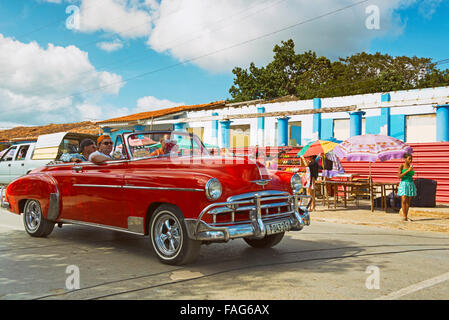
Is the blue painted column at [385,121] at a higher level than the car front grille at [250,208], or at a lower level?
higher

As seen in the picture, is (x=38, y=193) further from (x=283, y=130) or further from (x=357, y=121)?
(x=283, y=130)

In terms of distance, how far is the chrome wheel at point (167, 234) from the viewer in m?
5.11

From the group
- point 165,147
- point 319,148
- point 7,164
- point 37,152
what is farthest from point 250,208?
point 7,164

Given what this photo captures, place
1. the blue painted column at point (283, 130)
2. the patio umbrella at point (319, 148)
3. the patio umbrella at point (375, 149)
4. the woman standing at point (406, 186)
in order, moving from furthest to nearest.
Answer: the blue painted column at point (283, 130)
the patio umbrella at point (319, 148)
the patio umbrella at point (375, 149)
the woman standing at point (406, 186)

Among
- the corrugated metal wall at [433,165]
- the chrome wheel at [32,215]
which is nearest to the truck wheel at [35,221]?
the chrome wheel at [32,215]

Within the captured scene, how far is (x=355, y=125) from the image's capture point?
23.0 m

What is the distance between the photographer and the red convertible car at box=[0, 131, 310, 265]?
15.8ft

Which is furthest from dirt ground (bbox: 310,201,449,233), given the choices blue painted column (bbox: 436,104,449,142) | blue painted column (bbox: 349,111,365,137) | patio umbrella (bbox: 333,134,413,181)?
blue painted column (bbox: 349,111,365,137)

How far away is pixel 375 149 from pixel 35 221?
8860mm

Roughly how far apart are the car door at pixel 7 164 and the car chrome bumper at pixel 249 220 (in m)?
13.4

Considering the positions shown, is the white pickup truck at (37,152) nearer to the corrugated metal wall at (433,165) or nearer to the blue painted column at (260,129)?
the corrugated metal wall at (433,165)

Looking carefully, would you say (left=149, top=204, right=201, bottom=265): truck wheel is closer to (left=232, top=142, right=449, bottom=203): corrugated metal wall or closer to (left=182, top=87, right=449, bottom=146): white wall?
(left=232, top=142, right=449, bottom=203): corrugated metal wall
